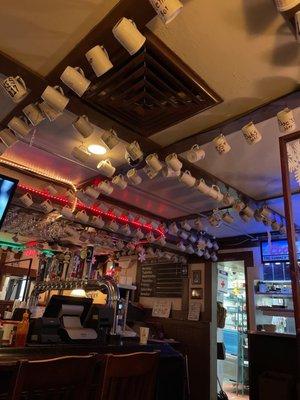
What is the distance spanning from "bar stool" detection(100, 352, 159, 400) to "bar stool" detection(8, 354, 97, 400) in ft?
0.37

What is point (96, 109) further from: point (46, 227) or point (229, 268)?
point (229, 268)

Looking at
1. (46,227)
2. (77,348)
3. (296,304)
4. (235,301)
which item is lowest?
(77,348)

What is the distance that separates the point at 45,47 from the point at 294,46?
131 cm

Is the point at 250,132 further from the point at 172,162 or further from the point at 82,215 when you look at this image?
the point at 82,215

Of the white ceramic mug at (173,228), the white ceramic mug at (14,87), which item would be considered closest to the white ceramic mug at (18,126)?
the white ceramic mug at (14,87)

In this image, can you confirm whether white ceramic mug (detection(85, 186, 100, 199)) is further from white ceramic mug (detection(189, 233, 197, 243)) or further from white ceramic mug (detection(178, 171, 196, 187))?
white ceramic mug (detection(189, 233, 197, 243))

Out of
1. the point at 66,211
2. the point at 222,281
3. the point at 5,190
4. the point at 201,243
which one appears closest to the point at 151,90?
the point at 5,190

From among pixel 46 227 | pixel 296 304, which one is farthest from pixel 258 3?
pixel 46 227

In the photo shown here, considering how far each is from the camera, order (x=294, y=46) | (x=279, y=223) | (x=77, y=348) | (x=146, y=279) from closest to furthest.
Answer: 1. (x=294, y=46)
2. (x=77, y=348)
3. (x=279, y=223)
4. (x=146, y=279)

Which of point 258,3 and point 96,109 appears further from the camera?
point 96,109

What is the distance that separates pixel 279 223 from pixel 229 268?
3.43 metres

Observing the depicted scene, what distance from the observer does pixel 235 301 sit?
7215mm

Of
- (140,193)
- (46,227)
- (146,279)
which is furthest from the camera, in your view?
(146,279)

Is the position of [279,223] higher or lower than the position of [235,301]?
higher
